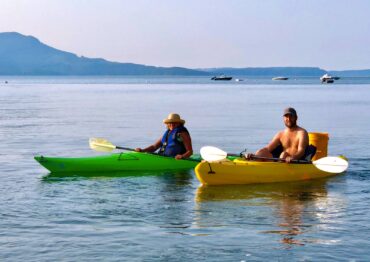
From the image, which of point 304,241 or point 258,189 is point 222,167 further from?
point 304,241

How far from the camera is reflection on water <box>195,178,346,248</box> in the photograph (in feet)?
36.4

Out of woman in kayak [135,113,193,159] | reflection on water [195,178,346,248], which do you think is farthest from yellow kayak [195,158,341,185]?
woman in kayak [135,113,193,159]

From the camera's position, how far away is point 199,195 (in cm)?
1406

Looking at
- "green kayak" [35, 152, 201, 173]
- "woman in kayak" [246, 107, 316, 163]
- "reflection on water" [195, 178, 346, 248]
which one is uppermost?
"woman in kayak" [246, 107, 316, 163]

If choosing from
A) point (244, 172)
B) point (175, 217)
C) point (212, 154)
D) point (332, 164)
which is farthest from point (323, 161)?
point (175, 217)

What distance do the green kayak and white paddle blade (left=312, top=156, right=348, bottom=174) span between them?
2999mm

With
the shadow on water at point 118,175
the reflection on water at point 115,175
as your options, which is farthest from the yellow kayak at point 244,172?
the reflection on water at point 115,175

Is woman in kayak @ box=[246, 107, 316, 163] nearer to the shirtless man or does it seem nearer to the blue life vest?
the shirtless man

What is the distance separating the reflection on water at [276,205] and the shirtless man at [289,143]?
2.10 feet

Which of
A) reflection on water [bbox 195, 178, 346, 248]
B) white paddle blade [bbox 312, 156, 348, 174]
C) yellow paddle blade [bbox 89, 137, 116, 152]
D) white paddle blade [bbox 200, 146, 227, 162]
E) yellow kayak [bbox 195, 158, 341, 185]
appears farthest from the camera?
yellow paddle blade [bbox 89, 137, 116, 152]

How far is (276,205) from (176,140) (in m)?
4.43

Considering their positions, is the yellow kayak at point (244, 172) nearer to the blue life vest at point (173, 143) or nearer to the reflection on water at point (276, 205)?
the reflection on water at point (276, 205)

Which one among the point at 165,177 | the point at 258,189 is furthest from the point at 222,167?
the point at 165,177

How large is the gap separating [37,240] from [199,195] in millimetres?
4511
